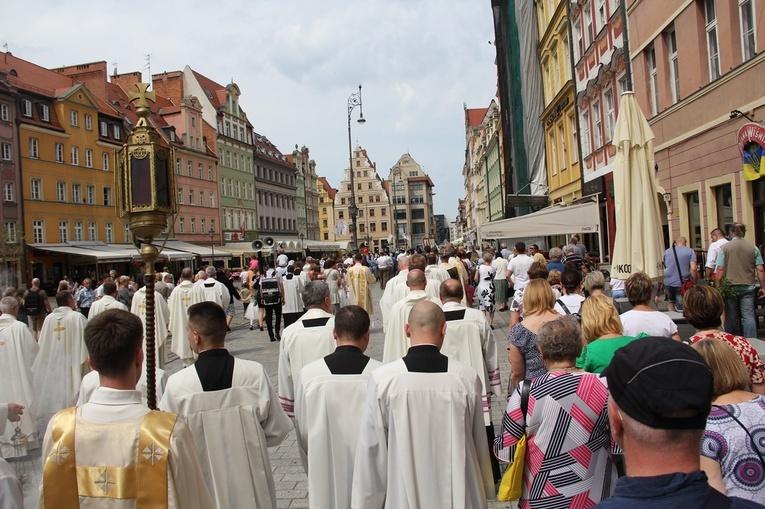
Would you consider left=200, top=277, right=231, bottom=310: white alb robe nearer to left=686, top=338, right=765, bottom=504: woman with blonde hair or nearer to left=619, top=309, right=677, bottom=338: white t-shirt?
left=619, top=309, right=677, bottom=338: white t-shirt

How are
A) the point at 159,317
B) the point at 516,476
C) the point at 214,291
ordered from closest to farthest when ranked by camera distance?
1. the point at 516,476
2. the point at 159,317
3. the point at 214,291

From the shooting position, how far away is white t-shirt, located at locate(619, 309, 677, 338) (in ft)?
16.1

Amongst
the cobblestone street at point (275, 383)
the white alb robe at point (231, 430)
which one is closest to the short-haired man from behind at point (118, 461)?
the cobblestone street at point (275, 383)

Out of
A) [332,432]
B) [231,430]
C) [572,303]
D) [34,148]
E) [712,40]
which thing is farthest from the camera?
[34,148]

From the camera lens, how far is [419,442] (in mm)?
3436

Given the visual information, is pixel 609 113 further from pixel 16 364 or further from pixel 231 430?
pixel 231 430

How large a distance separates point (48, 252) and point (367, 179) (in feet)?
250

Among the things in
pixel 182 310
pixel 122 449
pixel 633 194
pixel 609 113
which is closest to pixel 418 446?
pixel 122 449

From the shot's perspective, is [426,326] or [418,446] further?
[426,326]

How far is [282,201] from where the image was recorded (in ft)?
269

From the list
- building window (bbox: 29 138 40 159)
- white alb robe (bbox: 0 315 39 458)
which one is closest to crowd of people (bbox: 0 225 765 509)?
white alb robe (bbox: 0 315 39 458)

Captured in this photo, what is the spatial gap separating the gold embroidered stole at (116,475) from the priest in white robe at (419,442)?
3.82 ft

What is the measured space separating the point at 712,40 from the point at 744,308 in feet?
23.0

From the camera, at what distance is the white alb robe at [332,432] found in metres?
3.92
